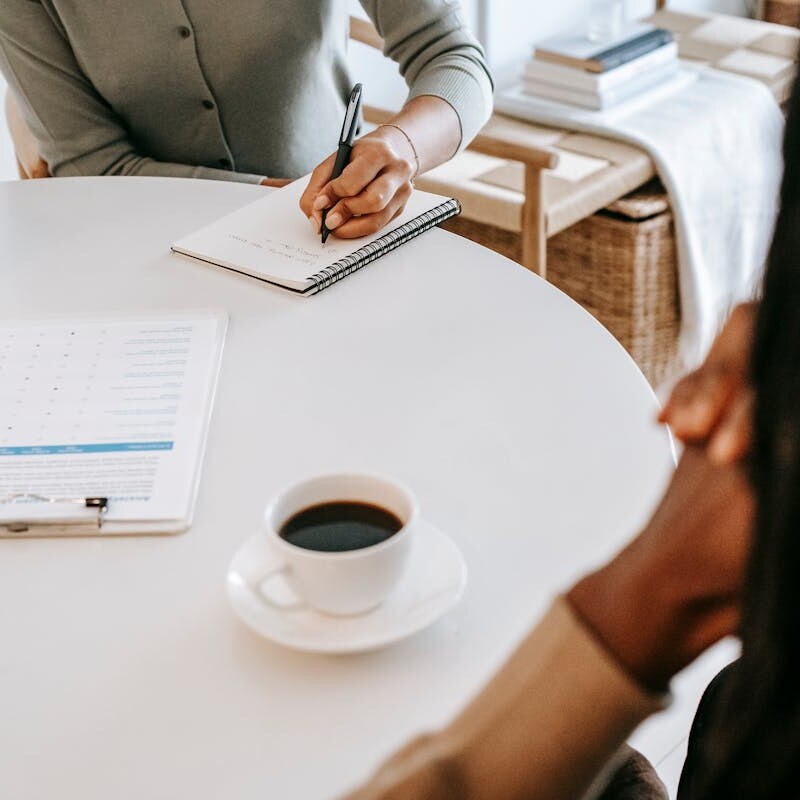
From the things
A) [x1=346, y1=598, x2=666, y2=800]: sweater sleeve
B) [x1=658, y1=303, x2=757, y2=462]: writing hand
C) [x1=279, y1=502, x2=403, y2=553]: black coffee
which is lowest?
[x1=279, y1=502, x2=403, y2=553]: black coffee

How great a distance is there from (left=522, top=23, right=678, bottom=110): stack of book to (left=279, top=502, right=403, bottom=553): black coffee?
1.75 metres

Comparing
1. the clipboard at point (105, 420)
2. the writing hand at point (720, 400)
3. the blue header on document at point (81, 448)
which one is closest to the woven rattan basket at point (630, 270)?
the clipboard at point (105, 420)

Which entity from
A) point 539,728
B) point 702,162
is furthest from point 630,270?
point 539,728

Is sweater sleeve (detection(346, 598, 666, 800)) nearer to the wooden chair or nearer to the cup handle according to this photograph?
the cup handle

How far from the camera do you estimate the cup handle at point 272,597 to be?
2.25ft

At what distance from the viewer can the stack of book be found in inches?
88.9

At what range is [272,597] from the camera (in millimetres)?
691

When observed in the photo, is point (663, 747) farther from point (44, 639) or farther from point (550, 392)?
point (44, 639)

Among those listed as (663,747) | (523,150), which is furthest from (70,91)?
(663,747)

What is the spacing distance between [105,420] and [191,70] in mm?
772

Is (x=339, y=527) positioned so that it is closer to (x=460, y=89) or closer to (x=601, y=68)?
(x=460, y=89)

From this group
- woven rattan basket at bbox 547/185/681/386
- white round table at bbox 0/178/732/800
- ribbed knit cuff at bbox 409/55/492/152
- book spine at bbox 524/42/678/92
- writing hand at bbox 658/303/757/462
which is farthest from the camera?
book spine at bbox 524/42/678/92

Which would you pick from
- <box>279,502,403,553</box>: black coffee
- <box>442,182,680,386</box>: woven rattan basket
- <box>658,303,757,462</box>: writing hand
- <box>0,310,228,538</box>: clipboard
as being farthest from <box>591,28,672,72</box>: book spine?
<box>658,303,757,462</box>: writing hand

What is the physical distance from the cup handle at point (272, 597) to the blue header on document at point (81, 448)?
20 centimetres
